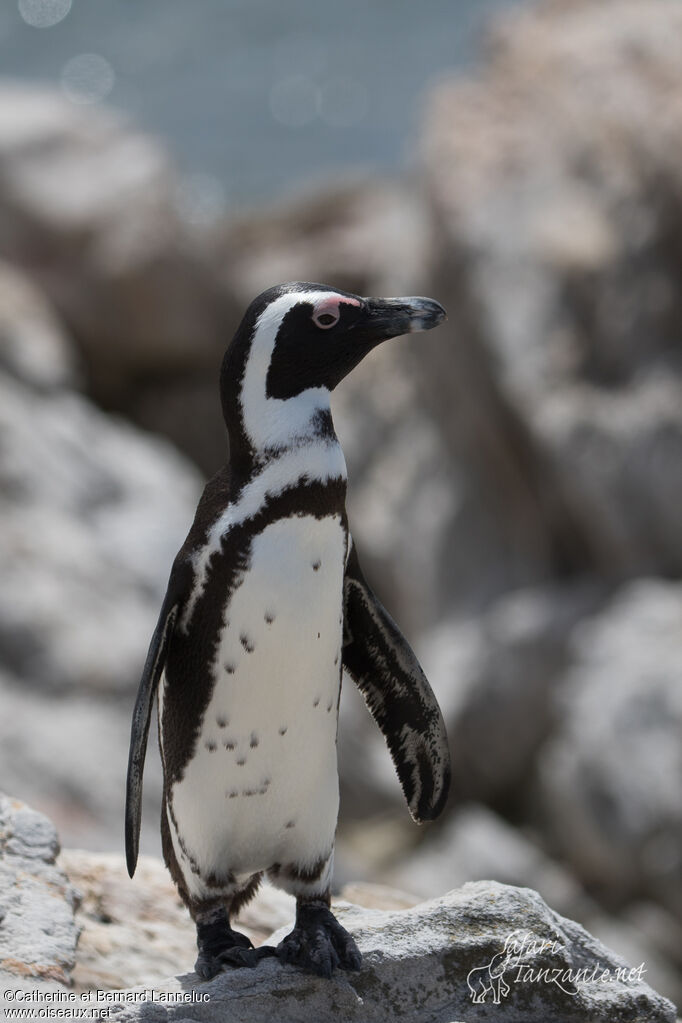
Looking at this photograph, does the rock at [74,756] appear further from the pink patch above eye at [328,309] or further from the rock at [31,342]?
the pink patch above eye at [328,309]

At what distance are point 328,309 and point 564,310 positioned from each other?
16.6 ft

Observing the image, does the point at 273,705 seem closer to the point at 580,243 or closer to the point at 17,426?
the point at 17,426

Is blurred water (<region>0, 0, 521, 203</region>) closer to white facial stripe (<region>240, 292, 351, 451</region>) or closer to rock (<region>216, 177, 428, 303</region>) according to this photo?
rock (<region>216, 177, 428, 303</region>)

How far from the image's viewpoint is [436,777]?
2807 mm

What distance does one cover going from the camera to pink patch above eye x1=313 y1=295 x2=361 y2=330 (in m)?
2.30

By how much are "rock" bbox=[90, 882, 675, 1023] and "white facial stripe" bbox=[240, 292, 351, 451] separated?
0.94m

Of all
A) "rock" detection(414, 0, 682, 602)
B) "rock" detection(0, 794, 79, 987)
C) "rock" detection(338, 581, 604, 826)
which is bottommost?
"rock" detection(0, 794, 79, 987)

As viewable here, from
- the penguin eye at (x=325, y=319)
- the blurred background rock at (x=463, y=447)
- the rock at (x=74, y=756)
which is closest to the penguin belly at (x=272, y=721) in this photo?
the penguin eye at (x=325, y=319)

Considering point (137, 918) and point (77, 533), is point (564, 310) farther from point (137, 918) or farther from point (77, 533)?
point (137, 918)

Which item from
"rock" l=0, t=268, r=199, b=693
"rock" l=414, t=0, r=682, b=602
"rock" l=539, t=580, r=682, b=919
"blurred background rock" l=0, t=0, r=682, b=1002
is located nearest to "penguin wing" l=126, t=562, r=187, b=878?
"blurred background rock" l=0, t=0, r=682, b=1002

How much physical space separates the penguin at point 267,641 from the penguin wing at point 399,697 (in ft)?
0.49

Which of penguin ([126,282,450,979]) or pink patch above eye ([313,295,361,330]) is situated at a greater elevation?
pink patch above eye ([313,295,361,330])

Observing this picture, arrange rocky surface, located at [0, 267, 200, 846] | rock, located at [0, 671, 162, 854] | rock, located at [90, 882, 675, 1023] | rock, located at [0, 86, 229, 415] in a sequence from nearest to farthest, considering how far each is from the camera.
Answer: rock, located at [90, 882, 675, 1023]
rock, located at [0, 671, 162, 854]
rocky surface, located at [0, 267, 200, 846]
rock, located at [0, 86, 229, 415]

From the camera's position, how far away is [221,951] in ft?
7.97
